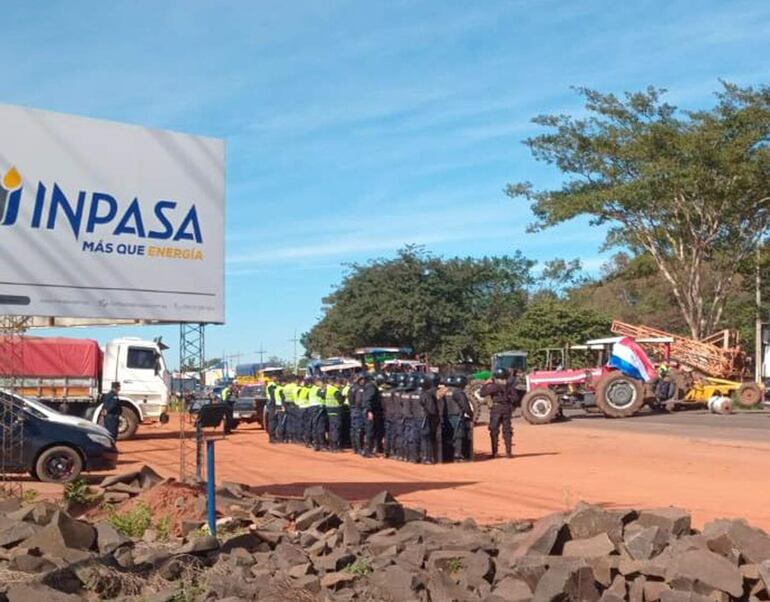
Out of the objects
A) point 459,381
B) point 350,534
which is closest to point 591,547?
point 350,534

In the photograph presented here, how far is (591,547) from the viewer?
8.07 metres

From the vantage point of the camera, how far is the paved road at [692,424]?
24766mm

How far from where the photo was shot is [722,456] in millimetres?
19344

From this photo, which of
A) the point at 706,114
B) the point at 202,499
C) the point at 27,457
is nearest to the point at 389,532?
the point at 202,499

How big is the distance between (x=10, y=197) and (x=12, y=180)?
0.20 meters

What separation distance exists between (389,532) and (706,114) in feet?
111

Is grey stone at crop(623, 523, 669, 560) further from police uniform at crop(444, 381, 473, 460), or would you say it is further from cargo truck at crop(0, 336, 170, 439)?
cargo truck at crop(0, 336, 170, 439)

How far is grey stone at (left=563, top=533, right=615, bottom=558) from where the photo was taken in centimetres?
793

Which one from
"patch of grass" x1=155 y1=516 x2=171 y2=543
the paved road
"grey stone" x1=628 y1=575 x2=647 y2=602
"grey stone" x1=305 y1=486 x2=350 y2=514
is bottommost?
"grey stone" x1=628 y1=575 x2=647 y2=602

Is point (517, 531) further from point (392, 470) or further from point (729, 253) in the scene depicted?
point (729, 253)

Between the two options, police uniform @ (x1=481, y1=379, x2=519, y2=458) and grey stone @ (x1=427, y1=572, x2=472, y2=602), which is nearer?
grey stone @ (x1=427, y1=572, x2=472, y2=602)

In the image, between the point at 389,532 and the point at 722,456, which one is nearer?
the point at 389,532

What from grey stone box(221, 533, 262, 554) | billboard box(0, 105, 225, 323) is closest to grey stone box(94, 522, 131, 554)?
grey stone box(221, 533, 262, 554)

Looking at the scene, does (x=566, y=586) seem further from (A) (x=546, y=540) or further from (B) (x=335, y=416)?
(B) (x=335, y=416)
